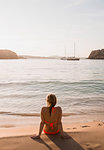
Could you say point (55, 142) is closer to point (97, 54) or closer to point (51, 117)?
point (51, 117)

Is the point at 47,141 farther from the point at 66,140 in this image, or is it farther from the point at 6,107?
the point at 6,107

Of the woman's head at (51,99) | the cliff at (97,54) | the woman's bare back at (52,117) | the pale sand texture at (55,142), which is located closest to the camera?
the pale sand texture at (55,142)

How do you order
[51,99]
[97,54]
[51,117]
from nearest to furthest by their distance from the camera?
[51,99] → [51,117] → [97,54]

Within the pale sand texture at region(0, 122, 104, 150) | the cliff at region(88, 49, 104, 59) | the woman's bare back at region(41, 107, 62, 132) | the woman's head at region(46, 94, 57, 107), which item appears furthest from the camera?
the cliff at region(88, 49, 104, 59)

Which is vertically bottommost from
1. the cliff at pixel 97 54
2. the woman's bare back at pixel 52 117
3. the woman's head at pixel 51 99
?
the woman's bare back at pixel 52 117

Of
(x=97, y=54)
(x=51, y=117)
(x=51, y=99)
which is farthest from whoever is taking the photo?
(x=97, y=54)

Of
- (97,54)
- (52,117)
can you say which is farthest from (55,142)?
(97,54)

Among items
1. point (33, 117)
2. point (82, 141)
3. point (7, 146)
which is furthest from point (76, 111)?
point (7, 146)

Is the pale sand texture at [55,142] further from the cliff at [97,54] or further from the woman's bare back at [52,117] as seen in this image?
the cliff at [97,54]

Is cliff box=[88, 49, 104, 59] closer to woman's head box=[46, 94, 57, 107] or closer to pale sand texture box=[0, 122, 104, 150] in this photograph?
pale sand texture box=[0, 122, 104, 150]

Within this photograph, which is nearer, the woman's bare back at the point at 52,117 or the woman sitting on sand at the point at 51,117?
the woman sitting on sand at the point at 51,117

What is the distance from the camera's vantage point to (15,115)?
7.68m

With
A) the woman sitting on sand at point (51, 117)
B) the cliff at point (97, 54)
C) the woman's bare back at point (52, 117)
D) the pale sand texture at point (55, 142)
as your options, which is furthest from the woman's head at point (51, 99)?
the cliff at point (97, 54)

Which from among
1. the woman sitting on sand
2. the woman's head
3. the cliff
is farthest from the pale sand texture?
the cliff
